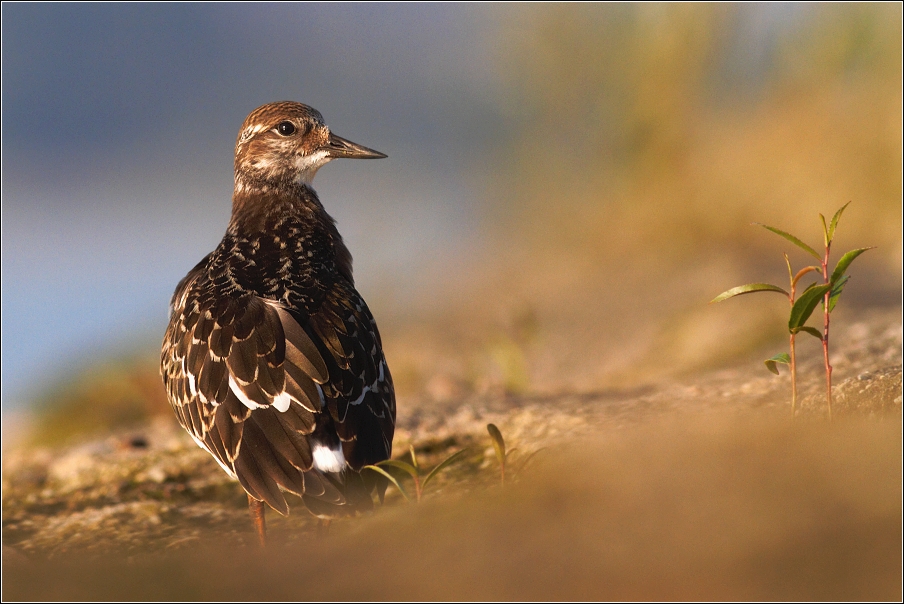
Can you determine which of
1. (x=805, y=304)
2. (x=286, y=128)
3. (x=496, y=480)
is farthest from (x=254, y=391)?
(x=805, y=304)

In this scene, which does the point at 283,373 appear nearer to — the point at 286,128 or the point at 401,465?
the point at 401,465

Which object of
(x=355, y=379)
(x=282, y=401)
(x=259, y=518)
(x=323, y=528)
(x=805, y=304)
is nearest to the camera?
(x=805, y=304)

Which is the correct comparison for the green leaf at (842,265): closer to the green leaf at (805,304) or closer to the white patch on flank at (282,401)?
the green leaf at (805,304)

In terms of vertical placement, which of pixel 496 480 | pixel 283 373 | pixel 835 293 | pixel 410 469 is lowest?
pixel 410 469

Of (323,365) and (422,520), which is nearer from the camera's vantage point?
(422,520)

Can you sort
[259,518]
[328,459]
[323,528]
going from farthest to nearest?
[323,528] < [259,518] < [328,459]

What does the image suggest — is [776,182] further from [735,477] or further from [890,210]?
[735,477]

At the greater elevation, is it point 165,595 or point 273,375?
point 273,375

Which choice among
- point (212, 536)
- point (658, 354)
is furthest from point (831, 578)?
point (658, 354)
